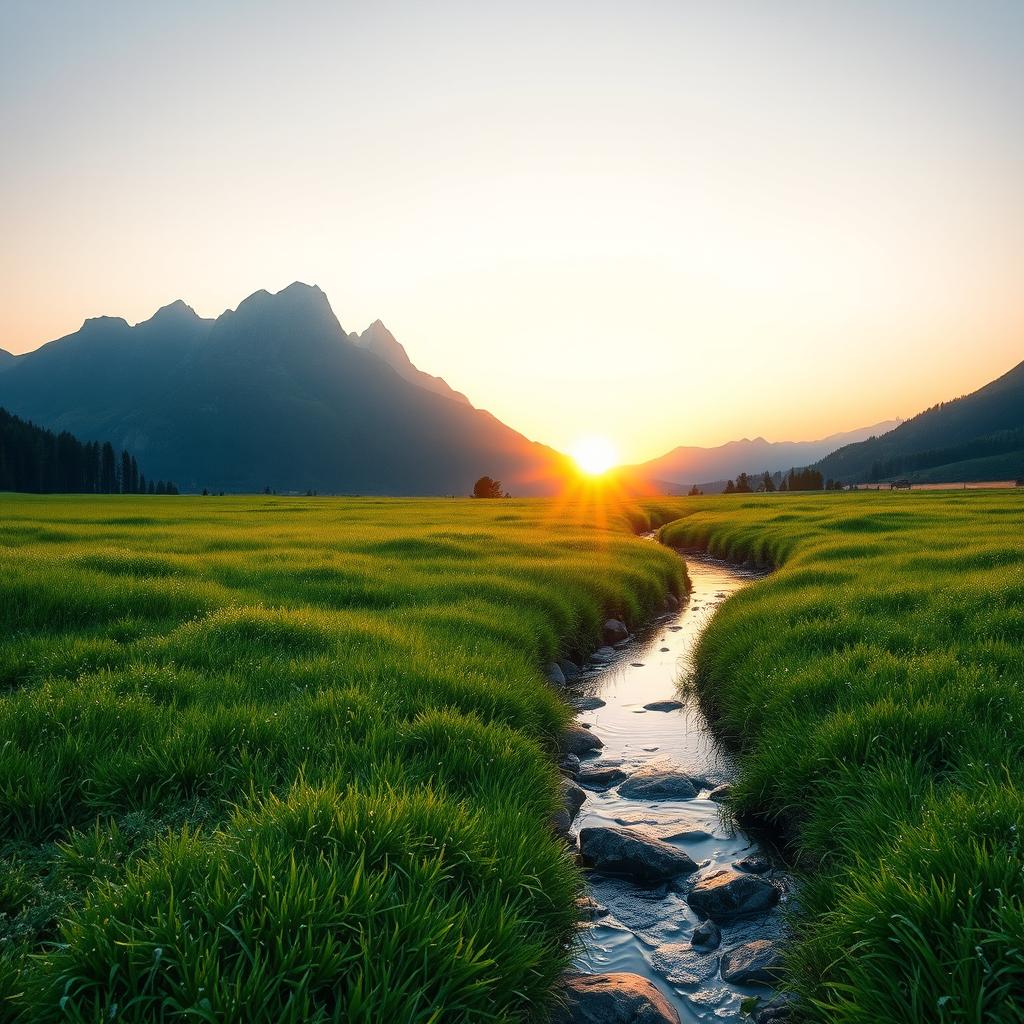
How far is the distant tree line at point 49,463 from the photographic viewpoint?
12306 centimetres

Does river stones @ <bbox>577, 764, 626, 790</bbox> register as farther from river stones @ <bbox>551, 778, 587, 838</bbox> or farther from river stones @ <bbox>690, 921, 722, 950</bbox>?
river stones @ <bbox>690, 921, 722, 950</bbox>

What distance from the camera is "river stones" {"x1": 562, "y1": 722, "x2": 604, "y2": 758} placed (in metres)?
10.7

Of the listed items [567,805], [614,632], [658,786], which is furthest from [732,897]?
[614,632]

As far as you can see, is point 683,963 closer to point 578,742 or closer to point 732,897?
point 732,897

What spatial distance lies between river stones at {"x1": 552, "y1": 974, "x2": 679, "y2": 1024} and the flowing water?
1.24 feet

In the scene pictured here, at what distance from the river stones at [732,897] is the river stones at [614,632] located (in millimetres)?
11522

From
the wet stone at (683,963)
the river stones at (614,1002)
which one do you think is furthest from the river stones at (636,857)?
the river stones at (614,1002)

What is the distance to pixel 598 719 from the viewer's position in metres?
12.6

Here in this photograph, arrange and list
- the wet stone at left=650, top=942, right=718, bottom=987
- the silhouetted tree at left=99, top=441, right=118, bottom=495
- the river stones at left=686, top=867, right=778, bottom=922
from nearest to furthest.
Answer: the wet stone at left=650, top=942, right=718, bottom=987, the river stones at left=686, top=867, right=778, bottom=922, the silhouetted tree at left=99, top=441, right=118, bottom=495

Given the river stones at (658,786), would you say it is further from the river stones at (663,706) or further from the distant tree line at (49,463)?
the distant tree line at (49,463)

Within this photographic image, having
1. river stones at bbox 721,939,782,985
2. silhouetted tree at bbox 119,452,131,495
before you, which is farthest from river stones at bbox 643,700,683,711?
silhouetted tree at bbox 119,452,131,495

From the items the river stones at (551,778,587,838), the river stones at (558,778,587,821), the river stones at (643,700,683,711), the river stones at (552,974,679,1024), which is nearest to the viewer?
the river stones at (552,974,679,1024)

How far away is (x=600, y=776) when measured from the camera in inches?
387

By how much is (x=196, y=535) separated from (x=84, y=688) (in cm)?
2301
